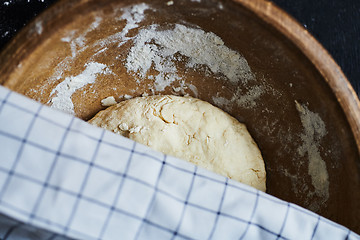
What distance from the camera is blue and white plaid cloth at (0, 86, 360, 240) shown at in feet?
2.34

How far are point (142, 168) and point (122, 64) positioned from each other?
39cm

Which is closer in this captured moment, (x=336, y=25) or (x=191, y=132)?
(x=191, y=132)

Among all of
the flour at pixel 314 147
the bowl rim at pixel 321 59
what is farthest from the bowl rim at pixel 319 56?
the flour at pixel 314 147

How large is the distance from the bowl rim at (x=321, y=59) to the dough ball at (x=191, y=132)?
0.31 meters

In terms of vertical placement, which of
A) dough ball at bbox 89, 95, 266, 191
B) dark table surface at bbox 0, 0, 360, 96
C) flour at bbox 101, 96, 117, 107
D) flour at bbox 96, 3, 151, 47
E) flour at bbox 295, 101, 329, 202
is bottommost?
flour at bbox 101, 96, 117, 107

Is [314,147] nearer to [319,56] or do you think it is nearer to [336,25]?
[319,56]

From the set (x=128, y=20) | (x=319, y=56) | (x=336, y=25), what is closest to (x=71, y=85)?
(x=128, y=20)

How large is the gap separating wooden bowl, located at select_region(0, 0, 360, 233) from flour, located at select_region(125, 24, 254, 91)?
0.7 inches

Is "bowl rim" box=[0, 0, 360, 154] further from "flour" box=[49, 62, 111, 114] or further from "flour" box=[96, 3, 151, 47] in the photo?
"flour" box=[49, 62, 111, 114]

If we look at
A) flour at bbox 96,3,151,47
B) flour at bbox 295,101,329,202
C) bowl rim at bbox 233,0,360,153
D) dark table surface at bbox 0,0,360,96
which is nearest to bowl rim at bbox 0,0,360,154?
bowl rim at bbox 233,0,360,153

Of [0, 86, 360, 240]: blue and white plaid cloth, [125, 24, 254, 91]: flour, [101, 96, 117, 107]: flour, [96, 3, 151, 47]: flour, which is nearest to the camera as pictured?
[0, 86, 360, 240]: blue and white plaid cloth

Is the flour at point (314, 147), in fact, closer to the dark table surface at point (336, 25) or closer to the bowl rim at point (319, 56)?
the bowl rim at point (319, 56)

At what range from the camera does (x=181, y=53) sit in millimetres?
1046

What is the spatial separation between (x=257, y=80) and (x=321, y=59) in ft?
0.75
